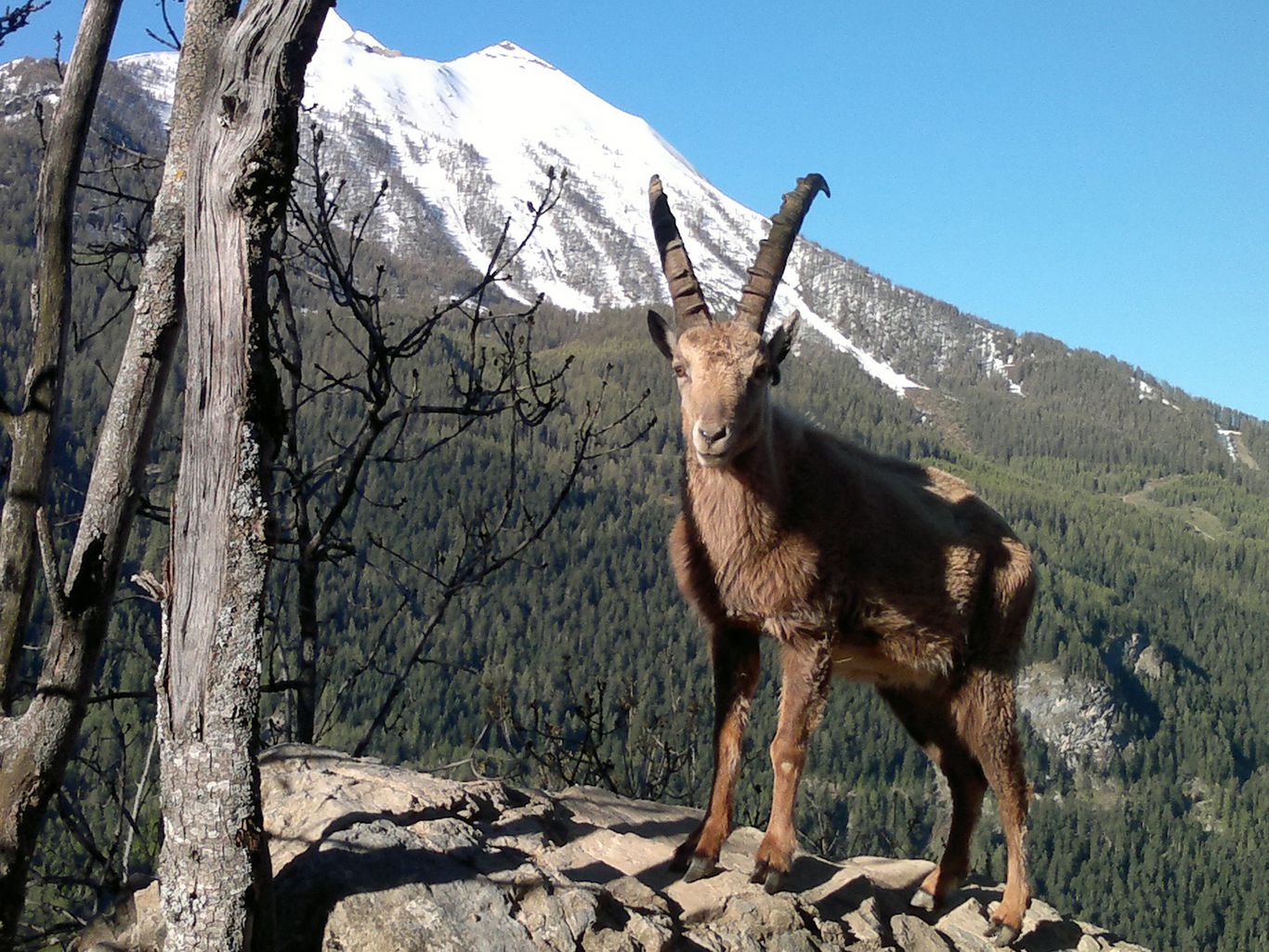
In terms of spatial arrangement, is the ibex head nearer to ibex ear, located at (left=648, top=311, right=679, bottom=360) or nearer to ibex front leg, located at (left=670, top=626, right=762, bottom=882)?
ibex ear, located at (left=648, top=311, right=679, bottom=360)

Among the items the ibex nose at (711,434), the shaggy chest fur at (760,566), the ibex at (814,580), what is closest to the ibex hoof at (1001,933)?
the ibex at (814,580)

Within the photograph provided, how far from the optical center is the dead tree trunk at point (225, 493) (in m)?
4.45

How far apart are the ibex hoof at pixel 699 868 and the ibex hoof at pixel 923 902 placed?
1979mm

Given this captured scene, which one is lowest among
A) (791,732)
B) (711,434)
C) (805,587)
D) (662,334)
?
(791,732)

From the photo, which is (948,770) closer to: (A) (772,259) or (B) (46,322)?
(A) (772,259)

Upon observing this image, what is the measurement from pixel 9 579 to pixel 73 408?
100252 millimetres

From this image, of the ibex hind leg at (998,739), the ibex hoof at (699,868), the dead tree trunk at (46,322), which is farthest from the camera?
the ibex hind leg at (998,739)

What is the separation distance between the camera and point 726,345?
7.60 m

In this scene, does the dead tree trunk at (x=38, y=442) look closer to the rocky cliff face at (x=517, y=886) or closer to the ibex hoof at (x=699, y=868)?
the rocky cliff face at (x=517, y=886)

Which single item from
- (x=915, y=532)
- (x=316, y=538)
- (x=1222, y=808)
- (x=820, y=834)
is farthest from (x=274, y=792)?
(x=1222, y=808)

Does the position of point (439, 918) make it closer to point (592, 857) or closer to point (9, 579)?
point (592, 857)

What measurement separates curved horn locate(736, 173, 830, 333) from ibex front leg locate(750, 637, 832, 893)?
231cm

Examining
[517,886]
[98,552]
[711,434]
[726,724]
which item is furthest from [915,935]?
[98,552]

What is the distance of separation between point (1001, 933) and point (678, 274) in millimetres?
5240
